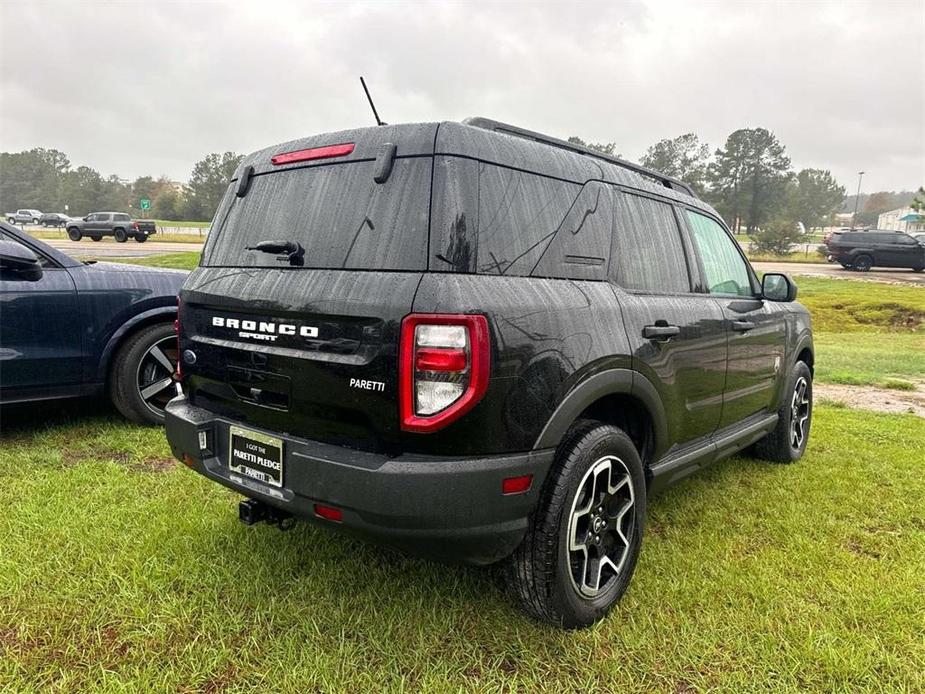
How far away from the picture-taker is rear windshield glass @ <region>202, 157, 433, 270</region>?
84.6 inches

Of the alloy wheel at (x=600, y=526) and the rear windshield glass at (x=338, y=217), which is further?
the alloy wheel at (x=600, y=526)

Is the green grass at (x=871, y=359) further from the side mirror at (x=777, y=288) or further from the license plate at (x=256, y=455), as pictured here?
the license plate at (x=256, y=455)

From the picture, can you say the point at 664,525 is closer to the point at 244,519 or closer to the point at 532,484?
the point at 532,484

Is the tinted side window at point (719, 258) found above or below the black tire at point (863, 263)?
above

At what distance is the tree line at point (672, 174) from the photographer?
59031 mm

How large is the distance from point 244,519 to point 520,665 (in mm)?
1204

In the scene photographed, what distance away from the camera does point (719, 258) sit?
147 inches

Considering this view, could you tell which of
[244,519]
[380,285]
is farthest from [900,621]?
[244,519]

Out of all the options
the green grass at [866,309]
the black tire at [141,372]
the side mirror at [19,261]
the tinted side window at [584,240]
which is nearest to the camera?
the tinted side window at [584,240]

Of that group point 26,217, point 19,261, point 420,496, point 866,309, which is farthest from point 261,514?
point 26,217

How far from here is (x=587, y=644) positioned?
2.35m

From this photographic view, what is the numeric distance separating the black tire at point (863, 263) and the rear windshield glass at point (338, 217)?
99.6ft

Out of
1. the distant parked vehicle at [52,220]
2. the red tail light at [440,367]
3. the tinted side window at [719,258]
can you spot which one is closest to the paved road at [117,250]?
the distant parked vehicle at [52,220]

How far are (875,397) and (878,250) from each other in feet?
78.4
